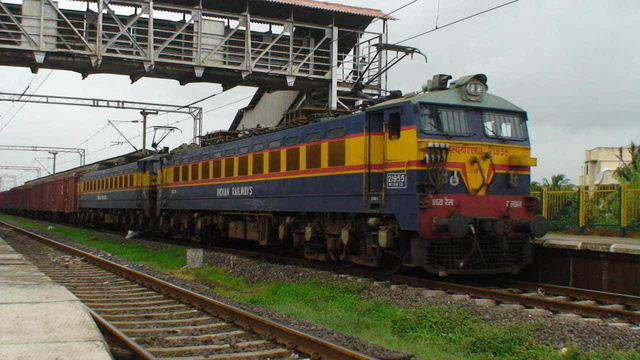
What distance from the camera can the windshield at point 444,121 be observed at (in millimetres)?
11859

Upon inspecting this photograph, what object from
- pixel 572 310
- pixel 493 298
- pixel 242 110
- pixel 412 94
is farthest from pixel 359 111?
pixel 242 110

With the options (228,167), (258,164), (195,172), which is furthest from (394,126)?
(195,172)

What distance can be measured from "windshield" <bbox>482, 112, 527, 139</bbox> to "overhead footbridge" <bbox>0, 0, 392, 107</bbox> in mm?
10810

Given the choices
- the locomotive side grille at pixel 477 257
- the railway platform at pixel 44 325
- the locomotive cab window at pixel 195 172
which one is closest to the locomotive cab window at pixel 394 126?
the locomotive side grille at pixel 477 257

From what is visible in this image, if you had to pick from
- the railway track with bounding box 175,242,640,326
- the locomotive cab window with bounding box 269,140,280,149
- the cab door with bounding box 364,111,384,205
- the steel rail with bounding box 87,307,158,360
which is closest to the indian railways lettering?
the locomotive cab window with bounding box 269,140,280,149

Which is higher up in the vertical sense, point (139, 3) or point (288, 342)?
point (139, 3)

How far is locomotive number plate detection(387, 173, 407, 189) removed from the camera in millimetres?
11898

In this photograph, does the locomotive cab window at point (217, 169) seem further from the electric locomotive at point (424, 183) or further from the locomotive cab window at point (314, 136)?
the locomotive cab window at point (314, 136)

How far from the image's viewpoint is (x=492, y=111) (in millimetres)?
12781

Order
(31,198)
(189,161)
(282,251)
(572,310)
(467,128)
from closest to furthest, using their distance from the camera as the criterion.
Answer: (572,310), (467,128), (282,251), (189,161), (31,198)

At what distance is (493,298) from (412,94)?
4.69 m

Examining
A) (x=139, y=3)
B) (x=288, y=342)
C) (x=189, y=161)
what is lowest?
(x=288, y=342)

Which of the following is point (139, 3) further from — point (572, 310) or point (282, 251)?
point (572, 310)

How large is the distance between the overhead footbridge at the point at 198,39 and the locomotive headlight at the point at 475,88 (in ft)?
35.3
